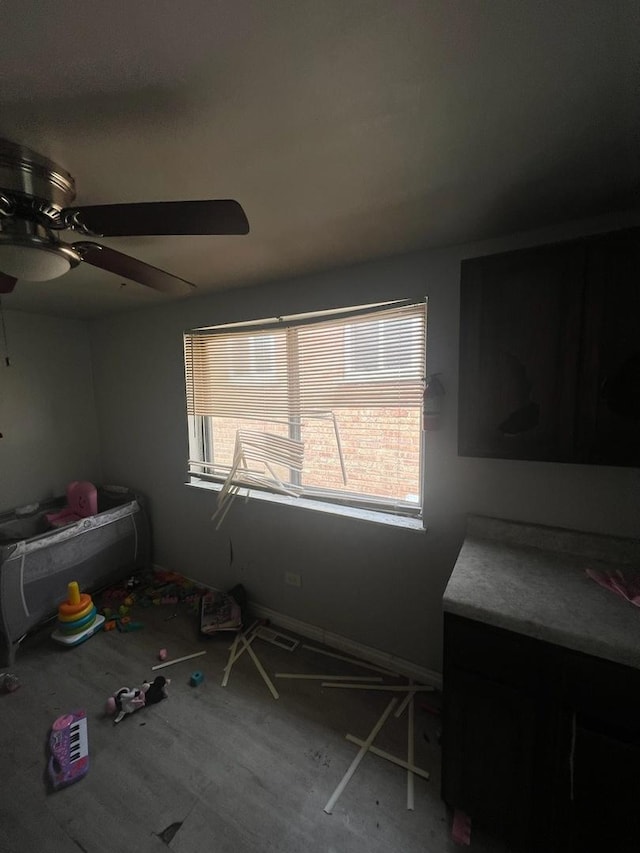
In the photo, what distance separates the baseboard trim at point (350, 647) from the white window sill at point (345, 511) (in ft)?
2.61

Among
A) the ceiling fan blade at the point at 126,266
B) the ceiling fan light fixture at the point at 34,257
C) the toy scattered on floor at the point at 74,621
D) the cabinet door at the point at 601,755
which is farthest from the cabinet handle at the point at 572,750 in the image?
the toy scattered on floor at the point at 74,621

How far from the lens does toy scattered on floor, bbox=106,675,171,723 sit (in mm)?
1609

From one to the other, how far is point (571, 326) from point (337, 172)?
37.6 inches

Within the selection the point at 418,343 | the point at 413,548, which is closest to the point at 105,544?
the point at 413,548

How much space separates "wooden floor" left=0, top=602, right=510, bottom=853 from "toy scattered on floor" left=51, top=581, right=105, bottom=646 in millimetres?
117

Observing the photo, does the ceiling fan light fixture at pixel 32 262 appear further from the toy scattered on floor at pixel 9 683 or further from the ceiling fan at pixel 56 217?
the toy scattered on floor at pixel 9 683

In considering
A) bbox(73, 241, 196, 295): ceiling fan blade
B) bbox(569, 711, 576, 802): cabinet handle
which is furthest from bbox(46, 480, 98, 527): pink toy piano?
bbox(569, 711, 576, 802): cabinet handle

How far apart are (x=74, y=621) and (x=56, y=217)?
2.32 m

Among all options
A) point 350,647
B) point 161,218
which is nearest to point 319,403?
point 161,218

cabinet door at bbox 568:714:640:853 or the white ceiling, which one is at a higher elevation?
the white ceiling

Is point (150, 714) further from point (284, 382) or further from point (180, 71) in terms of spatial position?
point (180, 71)

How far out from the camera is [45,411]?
2.81 m

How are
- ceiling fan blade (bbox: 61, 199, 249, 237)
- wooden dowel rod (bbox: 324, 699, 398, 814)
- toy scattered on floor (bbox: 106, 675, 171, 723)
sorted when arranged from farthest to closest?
1. toy scattered on floor (bbox: 106, 675, 171, 723)
2. wooden dowel rod (bbox: 324, 699, 398, 814)
3. ceiling fan blade (bbox: 61, 199, 249, 237)

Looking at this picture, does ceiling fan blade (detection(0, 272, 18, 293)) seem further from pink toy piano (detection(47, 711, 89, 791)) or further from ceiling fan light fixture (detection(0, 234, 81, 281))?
pink toy piano (detection(47, 711, 89, 791))
